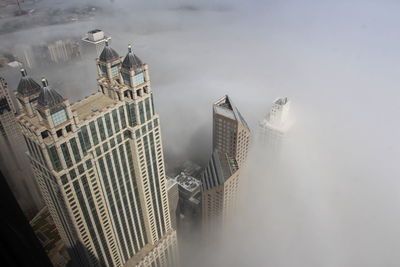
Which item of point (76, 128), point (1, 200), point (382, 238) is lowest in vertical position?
point (382, 238)

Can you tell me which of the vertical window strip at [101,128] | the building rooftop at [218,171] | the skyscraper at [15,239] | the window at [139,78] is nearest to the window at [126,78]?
the window at [139,78]

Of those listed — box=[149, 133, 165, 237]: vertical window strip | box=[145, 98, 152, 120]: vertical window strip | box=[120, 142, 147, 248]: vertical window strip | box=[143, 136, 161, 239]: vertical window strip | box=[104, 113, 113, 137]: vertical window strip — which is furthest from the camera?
box=[149, 133, 165, 237]: vertical window strip

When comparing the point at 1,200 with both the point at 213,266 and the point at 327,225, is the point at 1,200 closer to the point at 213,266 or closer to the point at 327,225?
the point at 213,266

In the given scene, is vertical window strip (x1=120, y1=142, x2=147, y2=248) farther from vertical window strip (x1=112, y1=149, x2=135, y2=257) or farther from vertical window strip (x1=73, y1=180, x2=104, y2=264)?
vertical window strip (x1=73, y1=180, x2=104, y2=264)

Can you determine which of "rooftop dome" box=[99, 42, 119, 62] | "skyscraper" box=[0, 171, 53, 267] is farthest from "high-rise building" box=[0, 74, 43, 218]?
"skyscraper" box=[0, 171, 53, 267]

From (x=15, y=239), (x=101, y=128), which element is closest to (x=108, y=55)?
(x=101, y=128)

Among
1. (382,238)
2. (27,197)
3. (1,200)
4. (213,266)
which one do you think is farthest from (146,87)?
(382,238)
